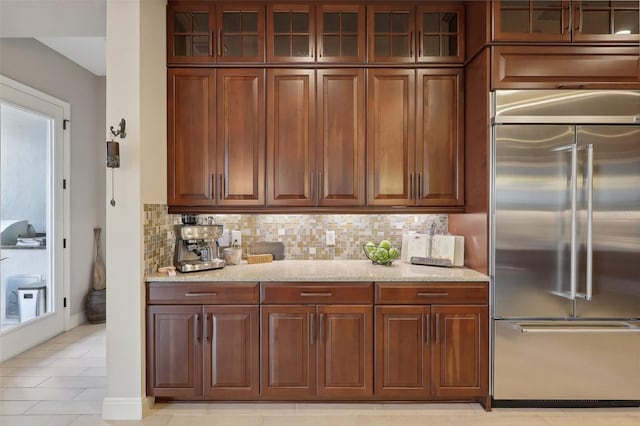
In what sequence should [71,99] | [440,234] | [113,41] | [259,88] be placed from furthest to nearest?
[71,99]
[440,234]
[259,88]
[113,41]

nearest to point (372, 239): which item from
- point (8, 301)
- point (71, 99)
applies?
point (8, 301)

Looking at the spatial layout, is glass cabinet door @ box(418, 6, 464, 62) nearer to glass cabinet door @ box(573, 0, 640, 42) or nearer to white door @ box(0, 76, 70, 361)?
glass cabinet door @ box(573, 0, 640, 42)

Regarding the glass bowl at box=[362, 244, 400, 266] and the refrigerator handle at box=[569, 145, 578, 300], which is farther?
the glass bowl at box=[362, 244, 400, 266]

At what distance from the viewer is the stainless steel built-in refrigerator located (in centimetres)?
244

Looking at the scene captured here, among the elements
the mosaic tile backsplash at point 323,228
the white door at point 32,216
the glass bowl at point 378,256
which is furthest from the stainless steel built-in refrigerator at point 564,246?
the white door at point 32,216

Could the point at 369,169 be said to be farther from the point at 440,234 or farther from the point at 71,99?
the point at 71,99

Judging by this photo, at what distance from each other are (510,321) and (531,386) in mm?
448

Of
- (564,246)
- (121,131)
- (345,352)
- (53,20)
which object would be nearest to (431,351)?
(345,352)

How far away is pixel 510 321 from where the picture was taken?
247 cm

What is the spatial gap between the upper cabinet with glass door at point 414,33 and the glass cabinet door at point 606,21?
74 cm

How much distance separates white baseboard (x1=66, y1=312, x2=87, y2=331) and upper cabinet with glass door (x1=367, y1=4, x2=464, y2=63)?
418 centimetres

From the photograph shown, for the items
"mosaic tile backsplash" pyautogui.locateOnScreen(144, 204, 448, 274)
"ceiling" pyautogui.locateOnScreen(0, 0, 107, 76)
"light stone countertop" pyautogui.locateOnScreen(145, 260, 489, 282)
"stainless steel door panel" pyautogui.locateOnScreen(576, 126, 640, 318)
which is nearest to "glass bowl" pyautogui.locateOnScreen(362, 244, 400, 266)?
"light stone countertop" pyautogui.locateOnScreen(145, 260, 489, 282)

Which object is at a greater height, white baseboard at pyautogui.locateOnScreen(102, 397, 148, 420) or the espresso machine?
the espresso machine

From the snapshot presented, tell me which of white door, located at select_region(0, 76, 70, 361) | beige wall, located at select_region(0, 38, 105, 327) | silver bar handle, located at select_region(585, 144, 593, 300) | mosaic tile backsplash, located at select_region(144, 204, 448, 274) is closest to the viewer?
silver bar handle, located at select_region(585, 144, 593, 300)
